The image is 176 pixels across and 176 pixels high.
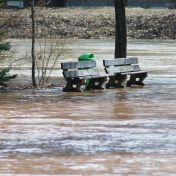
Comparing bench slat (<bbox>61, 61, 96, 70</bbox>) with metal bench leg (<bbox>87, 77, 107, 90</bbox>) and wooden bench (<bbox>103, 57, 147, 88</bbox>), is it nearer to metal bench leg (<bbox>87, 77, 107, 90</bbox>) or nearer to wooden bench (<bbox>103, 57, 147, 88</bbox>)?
metal bench leg (<bbox>87, 77, 107, 90</bbox>)

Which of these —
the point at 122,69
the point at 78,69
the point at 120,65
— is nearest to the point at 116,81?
the point at 122,69

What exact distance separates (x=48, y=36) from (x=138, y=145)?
51.1 metres

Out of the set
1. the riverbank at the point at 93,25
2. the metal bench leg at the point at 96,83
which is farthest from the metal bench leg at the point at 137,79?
the riverbank at the point at 93,25

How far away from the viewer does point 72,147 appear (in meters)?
11.7

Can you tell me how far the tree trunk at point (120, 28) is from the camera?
931 inches

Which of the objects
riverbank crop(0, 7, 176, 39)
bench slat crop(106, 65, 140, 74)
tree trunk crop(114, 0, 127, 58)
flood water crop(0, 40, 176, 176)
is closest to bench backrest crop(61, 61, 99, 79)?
flood water crop(0, 40, 176, 176)

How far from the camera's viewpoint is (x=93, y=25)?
225ft

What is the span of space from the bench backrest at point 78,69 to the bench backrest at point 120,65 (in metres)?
0.58

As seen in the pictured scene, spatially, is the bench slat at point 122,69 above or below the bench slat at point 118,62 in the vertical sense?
below

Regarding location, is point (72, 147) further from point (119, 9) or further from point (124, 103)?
point (119, 9)

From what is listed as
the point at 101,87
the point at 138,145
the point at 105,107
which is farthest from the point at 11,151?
the point at 101,87

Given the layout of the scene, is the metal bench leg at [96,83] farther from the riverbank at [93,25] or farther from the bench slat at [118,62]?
the riverbank at [93,25]

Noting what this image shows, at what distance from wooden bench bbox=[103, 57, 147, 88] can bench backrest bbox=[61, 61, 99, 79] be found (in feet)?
1.90

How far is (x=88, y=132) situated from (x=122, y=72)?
352 inches
